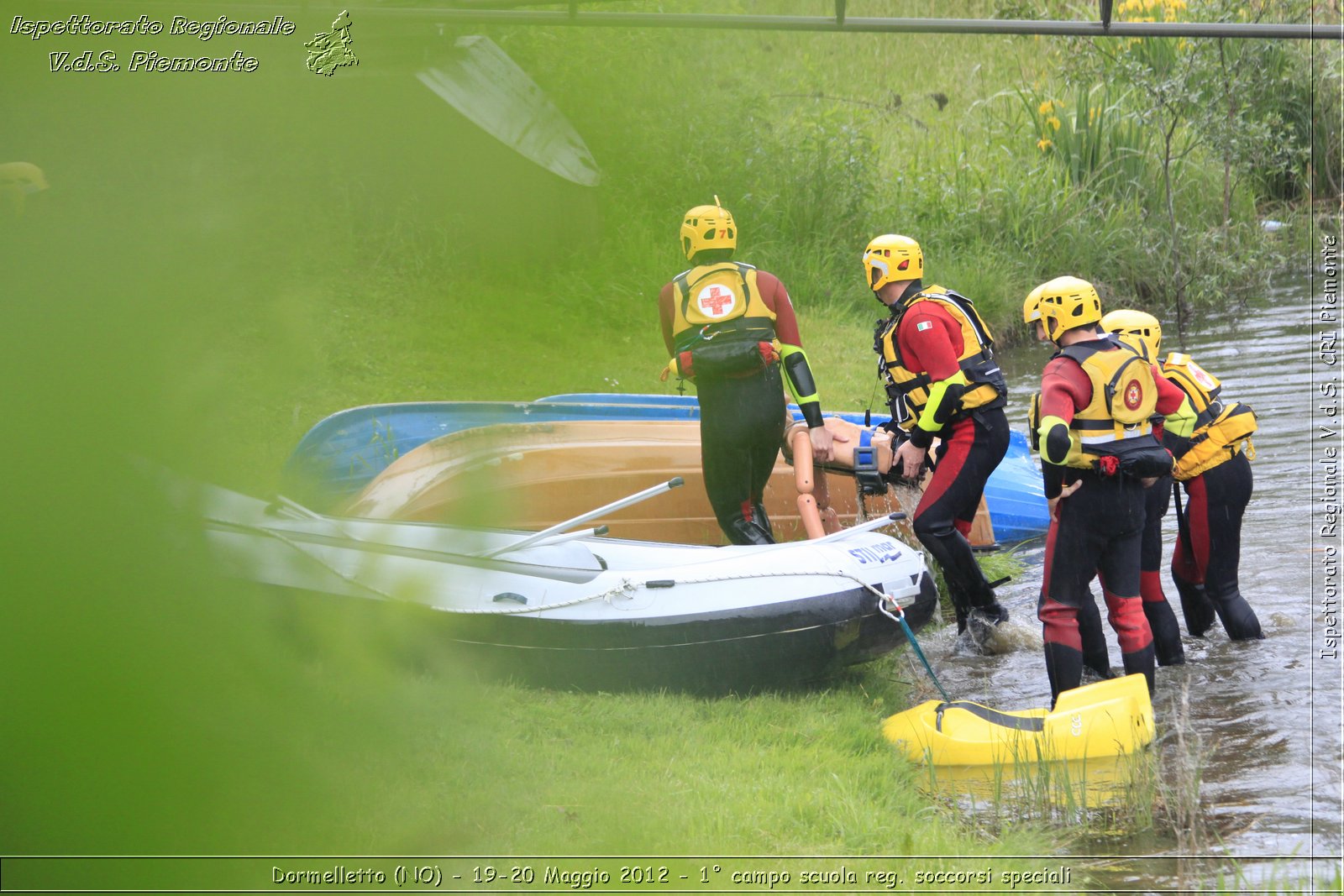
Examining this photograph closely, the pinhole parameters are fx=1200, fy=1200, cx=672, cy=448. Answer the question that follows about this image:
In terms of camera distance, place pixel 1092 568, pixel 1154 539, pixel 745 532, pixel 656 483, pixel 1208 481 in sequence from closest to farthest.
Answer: pixel 1092 568 < pixel 1154 539 < pixel 1208 481 < pixel 745 532 < pixel 656 483

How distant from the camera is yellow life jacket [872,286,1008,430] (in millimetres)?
6086

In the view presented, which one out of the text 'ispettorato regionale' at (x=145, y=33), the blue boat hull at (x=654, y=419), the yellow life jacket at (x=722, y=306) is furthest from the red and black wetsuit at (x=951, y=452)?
the text 'ispettorato regionale' at (x=145, y=33)

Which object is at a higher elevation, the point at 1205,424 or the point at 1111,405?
the point at 1111,405

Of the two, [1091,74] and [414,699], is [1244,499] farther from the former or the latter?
[1091,74]

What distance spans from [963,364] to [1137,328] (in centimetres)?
85

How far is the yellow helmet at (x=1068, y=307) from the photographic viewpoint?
5.00 metres

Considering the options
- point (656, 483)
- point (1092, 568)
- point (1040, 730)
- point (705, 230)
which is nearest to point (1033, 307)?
point (1092, 568)

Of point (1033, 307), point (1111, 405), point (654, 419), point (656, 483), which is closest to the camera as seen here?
point (1111, 405)

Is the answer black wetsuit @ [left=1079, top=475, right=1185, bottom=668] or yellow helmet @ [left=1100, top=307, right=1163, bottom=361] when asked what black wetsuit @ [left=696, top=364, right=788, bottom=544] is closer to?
yellow helmet @ [left=1100, top=307, right=1163, bottom=361]

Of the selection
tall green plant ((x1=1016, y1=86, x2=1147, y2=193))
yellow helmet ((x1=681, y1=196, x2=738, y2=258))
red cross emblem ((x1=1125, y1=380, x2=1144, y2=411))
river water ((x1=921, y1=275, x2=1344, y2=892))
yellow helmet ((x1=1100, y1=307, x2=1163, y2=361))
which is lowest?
river water ((x1=921, y1=275, x2=1344, y2=892))

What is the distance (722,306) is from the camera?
6203 millimetres

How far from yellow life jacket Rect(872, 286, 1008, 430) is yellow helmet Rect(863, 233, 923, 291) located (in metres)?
0.15

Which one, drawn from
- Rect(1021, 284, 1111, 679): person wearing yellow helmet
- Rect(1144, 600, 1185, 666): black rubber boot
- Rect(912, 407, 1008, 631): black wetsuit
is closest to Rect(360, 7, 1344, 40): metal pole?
Rect(1021, 284, 1111, 679): person wearing yellow helmet

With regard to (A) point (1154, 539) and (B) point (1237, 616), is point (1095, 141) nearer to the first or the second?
(B) point (1237, 616)
